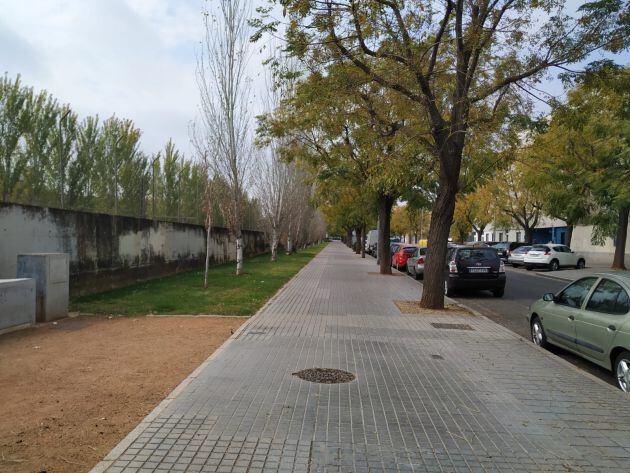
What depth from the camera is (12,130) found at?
11.1 metres

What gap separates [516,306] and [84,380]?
11741 millimetres

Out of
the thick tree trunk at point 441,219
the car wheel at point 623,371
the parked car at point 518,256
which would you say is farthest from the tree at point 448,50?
the parked car at point 518,256

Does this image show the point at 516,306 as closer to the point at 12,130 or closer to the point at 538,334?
the point at 538,334

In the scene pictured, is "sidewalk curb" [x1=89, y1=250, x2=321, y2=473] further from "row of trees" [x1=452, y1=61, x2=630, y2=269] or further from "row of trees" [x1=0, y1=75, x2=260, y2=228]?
"row of trees" [x1=452, y1=61, x2=630, y2=269]

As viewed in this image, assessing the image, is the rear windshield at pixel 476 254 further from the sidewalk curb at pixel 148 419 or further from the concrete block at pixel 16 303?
the concrete block at pixel 16 303

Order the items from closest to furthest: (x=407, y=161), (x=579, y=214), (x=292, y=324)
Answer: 1. (x=292, y=324)
2. (x=407, y=161)
3. (x=579, y=214)

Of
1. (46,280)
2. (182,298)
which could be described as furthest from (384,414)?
(182,298)

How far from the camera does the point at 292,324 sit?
974 centimetres

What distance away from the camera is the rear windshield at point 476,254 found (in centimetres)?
1592

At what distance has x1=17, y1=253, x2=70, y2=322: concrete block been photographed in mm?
9367

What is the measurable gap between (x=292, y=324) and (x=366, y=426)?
17.3ft

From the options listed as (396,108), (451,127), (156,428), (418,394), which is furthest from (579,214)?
(156,428)

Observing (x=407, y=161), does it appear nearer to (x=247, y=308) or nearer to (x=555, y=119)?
(x=555, y=119)

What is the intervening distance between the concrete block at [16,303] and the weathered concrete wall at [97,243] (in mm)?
2059
